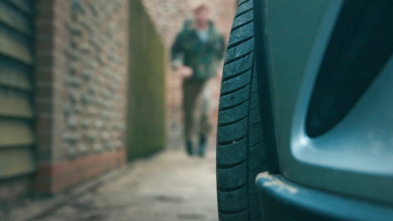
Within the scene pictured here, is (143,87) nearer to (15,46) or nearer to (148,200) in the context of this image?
(148,200)

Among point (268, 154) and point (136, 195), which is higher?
point (268, 154)

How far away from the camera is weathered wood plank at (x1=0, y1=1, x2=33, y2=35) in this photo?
8.97ft

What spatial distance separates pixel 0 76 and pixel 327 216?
224cm

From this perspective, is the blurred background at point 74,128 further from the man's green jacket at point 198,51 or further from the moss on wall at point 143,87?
the man's green jacket at point 198,51

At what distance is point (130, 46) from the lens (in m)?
5.93

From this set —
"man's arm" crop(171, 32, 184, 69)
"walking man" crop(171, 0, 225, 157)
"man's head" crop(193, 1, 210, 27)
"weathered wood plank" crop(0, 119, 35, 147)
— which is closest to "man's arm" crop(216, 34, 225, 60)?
"walking man" crop(171, 0, 225, 157)

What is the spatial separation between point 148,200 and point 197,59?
3.86m

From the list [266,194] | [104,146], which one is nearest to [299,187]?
[266,194]

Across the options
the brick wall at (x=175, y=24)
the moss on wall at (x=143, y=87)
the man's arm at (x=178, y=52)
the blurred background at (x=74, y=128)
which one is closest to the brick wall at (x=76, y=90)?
the blurred background at (x=74, y=128)

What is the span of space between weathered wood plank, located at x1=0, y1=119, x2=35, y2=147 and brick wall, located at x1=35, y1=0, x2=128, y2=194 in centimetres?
9

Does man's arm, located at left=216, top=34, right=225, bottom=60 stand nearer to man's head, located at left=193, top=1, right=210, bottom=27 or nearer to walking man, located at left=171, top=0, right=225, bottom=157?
walking man, located at left=171, top=0, right=225, bottom=157

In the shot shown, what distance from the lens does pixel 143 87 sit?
7.05 metres

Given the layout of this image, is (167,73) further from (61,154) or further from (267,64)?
(267,64)

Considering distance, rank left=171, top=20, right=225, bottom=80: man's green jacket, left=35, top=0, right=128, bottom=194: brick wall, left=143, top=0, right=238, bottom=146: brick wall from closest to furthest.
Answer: left=35, top=0, right=128, bottom=194: brick wall, left=171, top=20, right=225, bottom=80: man's green jacket, left=143, top=0, right=238, bottom=146: brick wall
